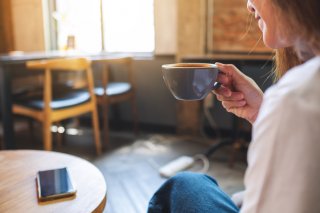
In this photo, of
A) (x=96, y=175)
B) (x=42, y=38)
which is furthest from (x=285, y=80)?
(x=42, y=38)

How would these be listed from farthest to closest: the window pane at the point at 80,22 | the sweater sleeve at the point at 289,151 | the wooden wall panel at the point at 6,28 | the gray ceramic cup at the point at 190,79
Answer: the wooden wall panel at the point at 6,28, the window pane at the point at 80,22, the gray ceramic cup at the point at 190,79, the sweater sleeve at the point at 289,151

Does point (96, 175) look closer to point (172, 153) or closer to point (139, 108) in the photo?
point (172, 153)

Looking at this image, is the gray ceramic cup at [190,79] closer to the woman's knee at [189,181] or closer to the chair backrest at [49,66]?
the woman's knee at [189,181]

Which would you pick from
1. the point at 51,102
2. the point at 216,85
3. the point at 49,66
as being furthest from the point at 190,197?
the point at 51,102

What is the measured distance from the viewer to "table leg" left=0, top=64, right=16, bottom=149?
2.17 meters

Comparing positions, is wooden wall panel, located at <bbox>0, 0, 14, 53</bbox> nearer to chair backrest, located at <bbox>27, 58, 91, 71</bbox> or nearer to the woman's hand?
chair backrest, located at <bbox>27, 58, 91, 71</bbox>

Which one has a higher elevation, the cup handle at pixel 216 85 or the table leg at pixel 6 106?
the cup handle at pixel 216 85

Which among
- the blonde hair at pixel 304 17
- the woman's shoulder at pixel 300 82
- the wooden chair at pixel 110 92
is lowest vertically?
the wooden chair at pixel 110 92

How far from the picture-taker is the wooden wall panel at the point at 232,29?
2.79 m

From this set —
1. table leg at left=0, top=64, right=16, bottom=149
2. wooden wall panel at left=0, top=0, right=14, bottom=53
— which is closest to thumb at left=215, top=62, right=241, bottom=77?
table leg at left=0, top=64, right=16, bottom=149

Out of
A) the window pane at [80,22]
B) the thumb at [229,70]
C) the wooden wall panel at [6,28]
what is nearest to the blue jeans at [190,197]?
the thumb at [229,70]

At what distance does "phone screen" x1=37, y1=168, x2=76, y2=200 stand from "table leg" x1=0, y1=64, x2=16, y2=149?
4.79 ft

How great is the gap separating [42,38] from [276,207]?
4014mm

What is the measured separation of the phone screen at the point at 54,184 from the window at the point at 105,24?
2.56m
